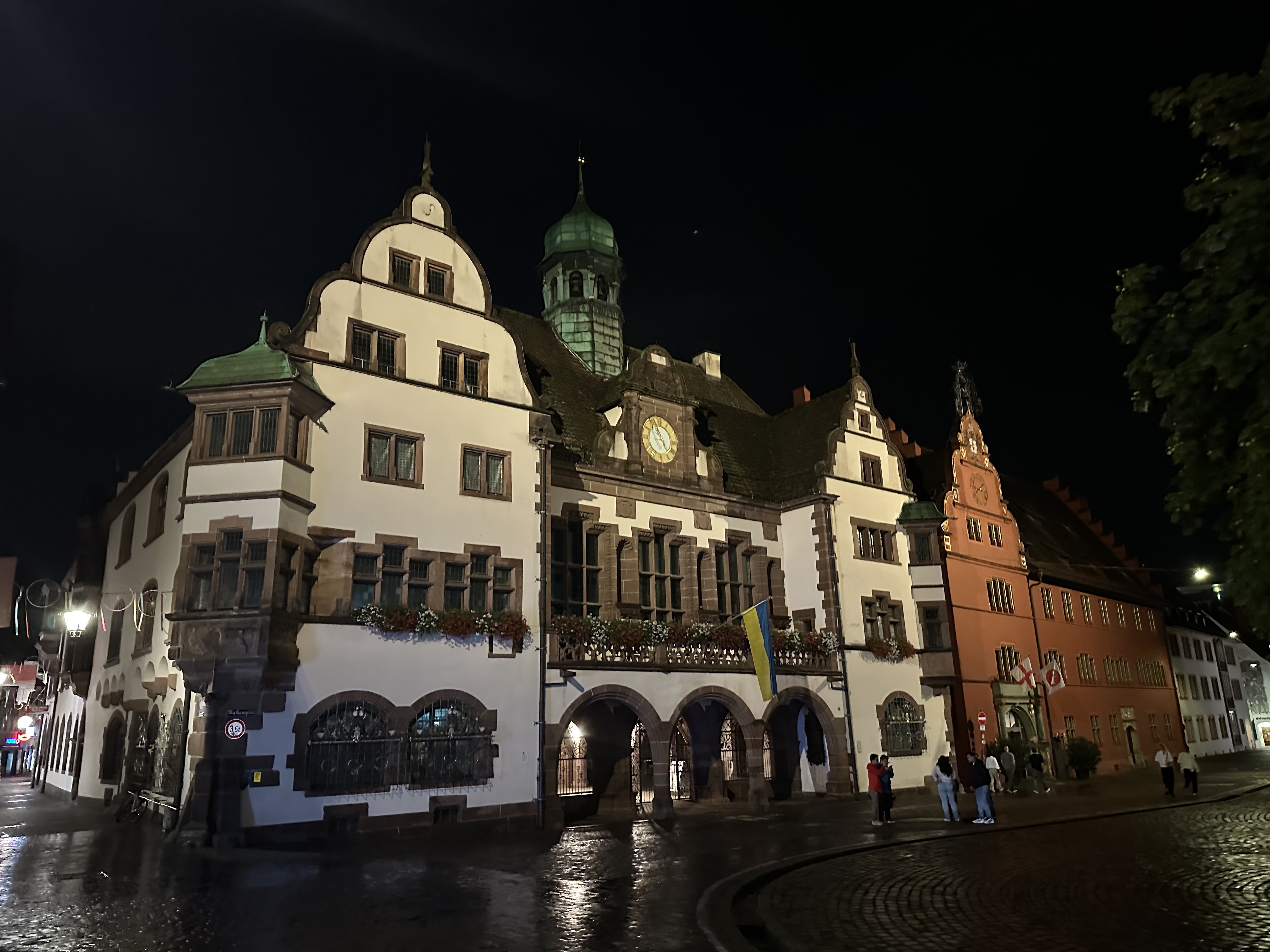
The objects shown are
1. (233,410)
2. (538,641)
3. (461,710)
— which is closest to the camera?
(233,410)

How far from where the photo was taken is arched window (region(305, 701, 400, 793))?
19.8 meters

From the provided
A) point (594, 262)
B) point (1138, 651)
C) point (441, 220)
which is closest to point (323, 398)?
point (441, 220)

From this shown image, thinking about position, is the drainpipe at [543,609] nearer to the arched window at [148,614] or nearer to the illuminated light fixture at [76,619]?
the arched window at [148,614]

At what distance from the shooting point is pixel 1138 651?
51.0 meters

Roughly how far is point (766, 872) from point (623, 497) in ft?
A: 49.1

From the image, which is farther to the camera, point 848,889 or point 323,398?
point 323,398

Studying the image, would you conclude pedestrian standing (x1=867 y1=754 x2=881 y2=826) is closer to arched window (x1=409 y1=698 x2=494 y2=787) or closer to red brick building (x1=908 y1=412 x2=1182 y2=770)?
arched window (x1=409 y1=698 x2=494 y2=787)

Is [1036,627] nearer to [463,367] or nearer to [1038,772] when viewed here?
[1038,772]

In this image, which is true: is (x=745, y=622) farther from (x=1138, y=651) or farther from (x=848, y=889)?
(x=1138, y=651)

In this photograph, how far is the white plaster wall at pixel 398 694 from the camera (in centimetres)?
1923

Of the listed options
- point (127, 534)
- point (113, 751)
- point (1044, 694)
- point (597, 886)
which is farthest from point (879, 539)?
point (127, 534)

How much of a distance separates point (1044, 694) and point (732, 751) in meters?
17.7

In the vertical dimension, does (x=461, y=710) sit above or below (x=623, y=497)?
below

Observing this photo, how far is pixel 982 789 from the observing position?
840 inches
